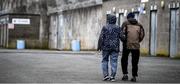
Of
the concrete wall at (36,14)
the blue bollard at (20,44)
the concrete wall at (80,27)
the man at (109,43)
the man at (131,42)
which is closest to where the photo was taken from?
the man at (109,43)

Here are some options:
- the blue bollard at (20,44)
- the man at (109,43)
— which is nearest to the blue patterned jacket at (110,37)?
the man at (109,43)

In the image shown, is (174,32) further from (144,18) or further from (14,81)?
(14,81)

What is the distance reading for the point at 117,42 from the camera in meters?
14.9

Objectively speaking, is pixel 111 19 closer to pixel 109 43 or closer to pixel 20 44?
pixel 109 43

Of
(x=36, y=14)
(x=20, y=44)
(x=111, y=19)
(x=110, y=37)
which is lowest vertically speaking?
(x=20, y=44)

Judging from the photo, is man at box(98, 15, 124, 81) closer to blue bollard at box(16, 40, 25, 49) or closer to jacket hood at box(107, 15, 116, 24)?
jacket hood at box(107, 15, 116, 24)

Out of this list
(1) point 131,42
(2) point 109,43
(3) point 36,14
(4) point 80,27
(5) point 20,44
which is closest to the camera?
(2) point 109,43

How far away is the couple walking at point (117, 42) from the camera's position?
14797 millimetres

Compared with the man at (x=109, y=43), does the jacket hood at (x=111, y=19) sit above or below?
above

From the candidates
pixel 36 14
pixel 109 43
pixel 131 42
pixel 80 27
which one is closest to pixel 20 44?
pixel 36 14

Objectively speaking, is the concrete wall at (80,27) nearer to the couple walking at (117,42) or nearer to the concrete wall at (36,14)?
the concrete wall at (36,14)

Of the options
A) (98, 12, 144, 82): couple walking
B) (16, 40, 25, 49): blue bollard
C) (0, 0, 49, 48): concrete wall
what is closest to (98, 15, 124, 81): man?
(98, 12, 144, 82): couple walking

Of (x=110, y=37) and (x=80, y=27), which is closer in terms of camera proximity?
(x=110, y=37)

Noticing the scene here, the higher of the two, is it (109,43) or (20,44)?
(109,43)
